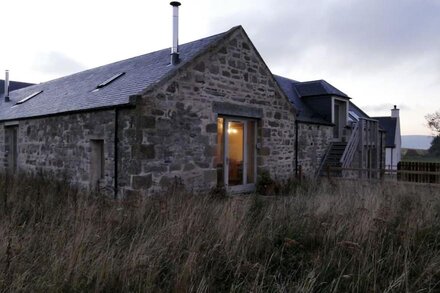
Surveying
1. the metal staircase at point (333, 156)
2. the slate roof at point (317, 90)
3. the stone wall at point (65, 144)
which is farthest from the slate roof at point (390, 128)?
the stone wall at point (65, 144)

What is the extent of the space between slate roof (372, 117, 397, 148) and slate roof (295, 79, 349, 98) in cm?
1846

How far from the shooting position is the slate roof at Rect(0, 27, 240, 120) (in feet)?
31.1

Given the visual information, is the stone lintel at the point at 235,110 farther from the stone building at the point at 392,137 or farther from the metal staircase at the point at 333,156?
the stone building at the point at 392,137

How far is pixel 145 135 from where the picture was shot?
8.56 m

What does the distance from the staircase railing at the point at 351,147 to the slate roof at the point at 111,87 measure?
7487 mm

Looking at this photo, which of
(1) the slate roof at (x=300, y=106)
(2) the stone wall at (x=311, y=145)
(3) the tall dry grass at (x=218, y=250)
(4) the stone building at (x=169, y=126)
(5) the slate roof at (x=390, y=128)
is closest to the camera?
(3) the tall dry grass at (x=218, y=250)

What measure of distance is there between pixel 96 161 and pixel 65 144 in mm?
1718

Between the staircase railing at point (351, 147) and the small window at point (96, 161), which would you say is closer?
the small window at point (96, 161)

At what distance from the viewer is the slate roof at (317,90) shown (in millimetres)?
17031

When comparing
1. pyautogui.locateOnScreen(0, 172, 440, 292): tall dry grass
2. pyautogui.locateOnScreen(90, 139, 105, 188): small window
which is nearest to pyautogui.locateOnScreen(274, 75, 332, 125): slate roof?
pyautogui.locateOnScreen(90, 139, 105, 188): small window

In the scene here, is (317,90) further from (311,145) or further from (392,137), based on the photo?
(392,137)

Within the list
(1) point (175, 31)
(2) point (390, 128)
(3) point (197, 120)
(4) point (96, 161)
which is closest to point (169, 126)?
(3) point (197, 120)

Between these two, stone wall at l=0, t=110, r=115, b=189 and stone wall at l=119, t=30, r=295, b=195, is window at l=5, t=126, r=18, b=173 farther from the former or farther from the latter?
stone wall at l=119, t=30, r=295, b=195

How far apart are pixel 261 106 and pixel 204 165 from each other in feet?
11.3
